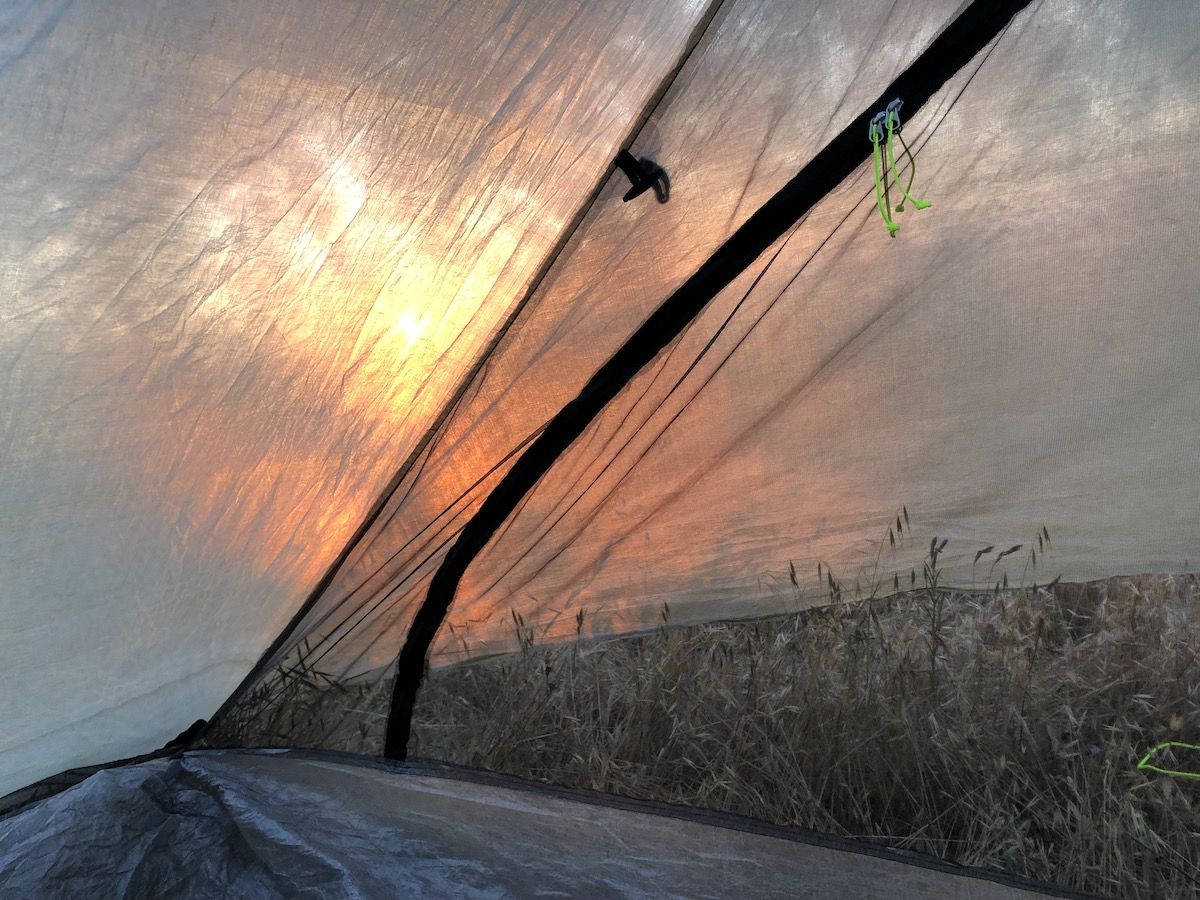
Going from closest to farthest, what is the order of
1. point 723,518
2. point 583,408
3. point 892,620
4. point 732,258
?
point 732,258 → point 583,408 → point 723,518 → point 892,620

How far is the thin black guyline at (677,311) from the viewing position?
1464 millimetres

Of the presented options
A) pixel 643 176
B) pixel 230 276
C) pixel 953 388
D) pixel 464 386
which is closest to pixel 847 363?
pixel 953 388

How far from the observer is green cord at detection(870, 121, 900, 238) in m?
1.50

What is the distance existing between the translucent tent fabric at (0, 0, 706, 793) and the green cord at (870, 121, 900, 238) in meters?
0.33

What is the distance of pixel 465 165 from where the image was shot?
1.50 m

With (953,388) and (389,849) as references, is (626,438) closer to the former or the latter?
(953,388)

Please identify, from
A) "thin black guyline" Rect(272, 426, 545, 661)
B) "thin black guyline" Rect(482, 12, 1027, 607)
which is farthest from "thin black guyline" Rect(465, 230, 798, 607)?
"thin black guyline" Rect(272, 426, 545, 661)

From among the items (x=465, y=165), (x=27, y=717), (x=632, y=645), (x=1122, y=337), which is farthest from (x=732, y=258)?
(x=27, y=717)

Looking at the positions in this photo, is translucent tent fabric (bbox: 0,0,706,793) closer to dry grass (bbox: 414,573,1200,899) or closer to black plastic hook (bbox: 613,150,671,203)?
black plastic hook (bbox: 613,150,671,203)

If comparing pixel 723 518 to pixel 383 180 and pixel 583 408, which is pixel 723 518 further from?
pixel 383 180

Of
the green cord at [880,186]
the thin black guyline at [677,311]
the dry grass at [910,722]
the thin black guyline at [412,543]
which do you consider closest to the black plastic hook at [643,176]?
the thin black guyline at [677,311]

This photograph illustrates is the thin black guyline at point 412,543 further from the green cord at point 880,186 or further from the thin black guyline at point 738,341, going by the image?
the green cord at point 880,186

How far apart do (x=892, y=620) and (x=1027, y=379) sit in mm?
867

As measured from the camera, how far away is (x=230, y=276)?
147cm
